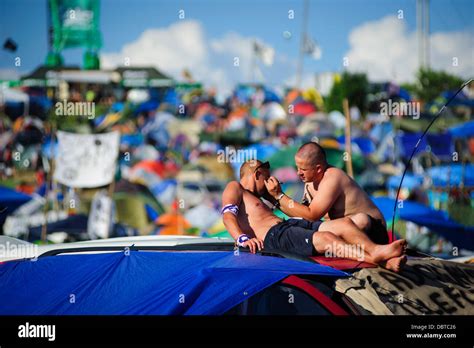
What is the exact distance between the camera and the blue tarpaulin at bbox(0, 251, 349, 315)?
14.7 ft

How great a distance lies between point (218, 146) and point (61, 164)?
15.6m

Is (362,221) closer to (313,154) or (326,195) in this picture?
(326,195)

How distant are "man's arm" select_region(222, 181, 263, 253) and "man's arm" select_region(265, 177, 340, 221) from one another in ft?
0.97

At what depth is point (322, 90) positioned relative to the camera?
5572 cm

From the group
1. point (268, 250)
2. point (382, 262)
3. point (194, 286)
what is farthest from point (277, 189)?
point (194, 286)

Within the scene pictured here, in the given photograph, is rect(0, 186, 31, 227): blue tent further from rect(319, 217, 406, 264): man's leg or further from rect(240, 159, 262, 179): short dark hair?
rect(319, 217, 406, 264): man's leg

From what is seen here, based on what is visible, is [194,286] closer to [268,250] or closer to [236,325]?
[236,325]

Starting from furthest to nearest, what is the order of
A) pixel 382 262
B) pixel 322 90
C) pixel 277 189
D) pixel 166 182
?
pixel 322 90
pixel 166 182
pixel 277 189
pixel 382 262

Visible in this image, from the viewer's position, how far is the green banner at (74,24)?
1394 cm

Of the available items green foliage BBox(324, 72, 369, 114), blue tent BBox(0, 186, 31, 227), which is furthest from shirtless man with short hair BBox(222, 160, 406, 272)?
green foliage BBox(324, 72, 369, 114)

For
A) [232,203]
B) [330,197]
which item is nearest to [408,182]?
[330,197]

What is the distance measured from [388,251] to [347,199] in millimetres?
831

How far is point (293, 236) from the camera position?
551 cm

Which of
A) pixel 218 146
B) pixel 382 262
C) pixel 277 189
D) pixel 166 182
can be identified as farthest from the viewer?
pixel 218 146
